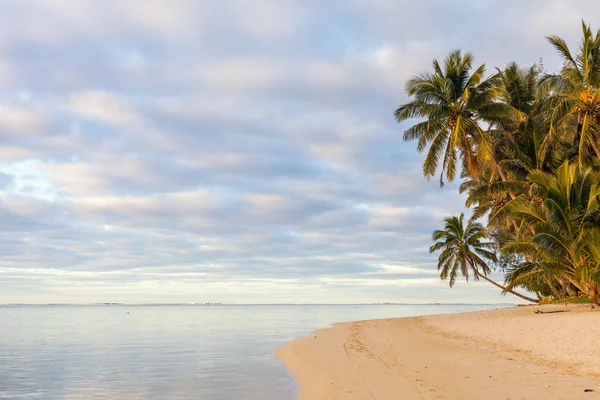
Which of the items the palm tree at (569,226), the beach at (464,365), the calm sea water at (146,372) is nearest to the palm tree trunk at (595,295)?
the palm tree at (569,226)

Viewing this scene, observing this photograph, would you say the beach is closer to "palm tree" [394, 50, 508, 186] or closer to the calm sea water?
the calm sea water

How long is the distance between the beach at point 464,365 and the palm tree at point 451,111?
600 inches

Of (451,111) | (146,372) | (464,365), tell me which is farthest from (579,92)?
(146,372)

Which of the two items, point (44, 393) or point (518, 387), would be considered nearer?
point (518, 387)

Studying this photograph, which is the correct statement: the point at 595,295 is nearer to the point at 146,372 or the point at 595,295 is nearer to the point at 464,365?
the point at 464,365

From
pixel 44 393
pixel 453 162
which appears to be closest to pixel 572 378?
pixel 44 393

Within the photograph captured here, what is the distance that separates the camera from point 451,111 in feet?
121

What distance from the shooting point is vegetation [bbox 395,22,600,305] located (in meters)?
28.2

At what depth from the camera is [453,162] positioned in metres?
36.4

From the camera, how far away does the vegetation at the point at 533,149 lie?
28156 mm

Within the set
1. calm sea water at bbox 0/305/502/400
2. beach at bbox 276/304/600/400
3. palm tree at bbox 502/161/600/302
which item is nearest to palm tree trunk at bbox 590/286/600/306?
palm tree at bbox 502/161/600/302

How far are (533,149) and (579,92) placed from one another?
8508mm

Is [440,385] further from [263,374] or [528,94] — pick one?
[528,94]

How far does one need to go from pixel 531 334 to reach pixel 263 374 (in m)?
11.0
